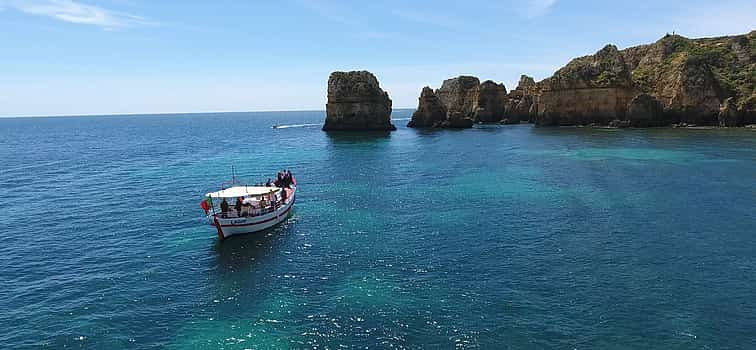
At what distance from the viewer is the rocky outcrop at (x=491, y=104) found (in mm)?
157500

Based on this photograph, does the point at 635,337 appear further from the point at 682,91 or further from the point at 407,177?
the point at 682,91

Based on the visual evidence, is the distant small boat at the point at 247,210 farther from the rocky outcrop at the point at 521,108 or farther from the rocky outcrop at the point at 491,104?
the rocky outcrop at the point at 491,104

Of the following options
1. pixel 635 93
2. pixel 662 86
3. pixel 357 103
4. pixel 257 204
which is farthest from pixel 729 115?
pixel 257 204

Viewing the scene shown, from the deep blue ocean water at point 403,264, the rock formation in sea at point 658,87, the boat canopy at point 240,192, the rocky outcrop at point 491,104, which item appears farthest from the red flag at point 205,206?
the rocky outcrop at point 491,104

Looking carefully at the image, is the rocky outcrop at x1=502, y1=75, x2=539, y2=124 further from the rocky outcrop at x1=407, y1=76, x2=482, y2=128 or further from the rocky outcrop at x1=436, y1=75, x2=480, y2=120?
the rocky outcrop at x1=436, y1=75, x2=480, y2=120

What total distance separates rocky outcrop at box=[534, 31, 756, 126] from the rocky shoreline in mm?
189

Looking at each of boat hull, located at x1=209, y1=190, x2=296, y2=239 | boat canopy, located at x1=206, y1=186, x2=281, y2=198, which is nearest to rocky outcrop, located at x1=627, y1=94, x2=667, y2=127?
boat canopy, located at x1=206, y1=186, x2=281, y2=198

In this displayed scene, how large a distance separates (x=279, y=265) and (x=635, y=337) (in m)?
19.6

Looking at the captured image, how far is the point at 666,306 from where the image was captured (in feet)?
74.5

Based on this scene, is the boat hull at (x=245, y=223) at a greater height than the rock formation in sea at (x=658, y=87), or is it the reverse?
the rock formation in sea at (x=658, y=87)

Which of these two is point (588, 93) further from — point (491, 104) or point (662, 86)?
point (491, 104)

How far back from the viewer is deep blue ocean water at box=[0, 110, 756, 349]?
2117 centimetres

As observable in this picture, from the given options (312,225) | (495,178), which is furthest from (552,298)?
(495,178)

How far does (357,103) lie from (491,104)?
54.4 m
